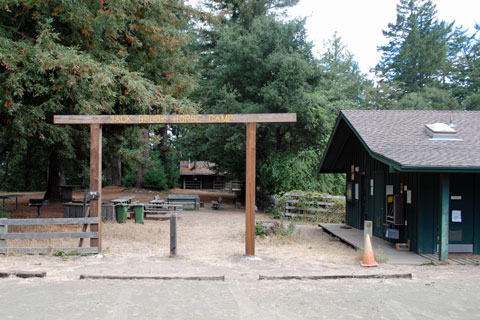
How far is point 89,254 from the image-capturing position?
31.4ft

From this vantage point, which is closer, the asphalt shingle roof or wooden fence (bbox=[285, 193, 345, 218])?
the asphalt shingle roof

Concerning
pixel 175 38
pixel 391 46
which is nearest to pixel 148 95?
pixel 175 38

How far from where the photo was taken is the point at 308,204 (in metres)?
19.4

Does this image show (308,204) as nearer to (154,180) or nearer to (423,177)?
(423,177)

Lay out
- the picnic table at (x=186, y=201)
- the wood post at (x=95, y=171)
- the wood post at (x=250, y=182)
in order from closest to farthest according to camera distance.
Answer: the wood post at (x=250, y=182)
the wood post at (x=95, y=171)
the picnic table at (x=186, y=201)

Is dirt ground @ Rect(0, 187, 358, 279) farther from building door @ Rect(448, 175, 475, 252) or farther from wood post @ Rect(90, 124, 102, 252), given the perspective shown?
building door @ Rect(448, 175, 475, 252)

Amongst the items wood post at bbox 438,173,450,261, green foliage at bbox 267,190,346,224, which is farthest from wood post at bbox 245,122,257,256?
green foliage at bbox 267,190,346,224

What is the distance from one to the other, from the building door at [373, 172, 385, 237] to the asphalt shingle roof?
150 centimetres

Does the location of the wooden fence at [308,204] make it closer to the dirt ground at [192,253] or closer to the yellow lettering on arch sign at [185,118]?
the dirt ground at [192,253]

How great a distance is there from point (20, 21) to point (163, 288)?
30.5 feet

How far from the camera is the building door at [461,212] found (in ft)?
33.7

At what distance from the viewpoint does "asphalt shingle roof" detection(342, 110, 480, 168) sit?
9.36 metres

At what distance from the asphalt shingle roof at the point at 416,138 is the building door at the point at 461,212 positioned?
0.82 meters

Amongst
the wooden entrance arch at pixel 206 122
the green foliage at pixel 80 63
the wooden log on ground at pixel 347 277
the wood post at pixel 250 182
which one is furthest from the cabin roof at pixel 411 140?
the green foliage at pixel 80 63
